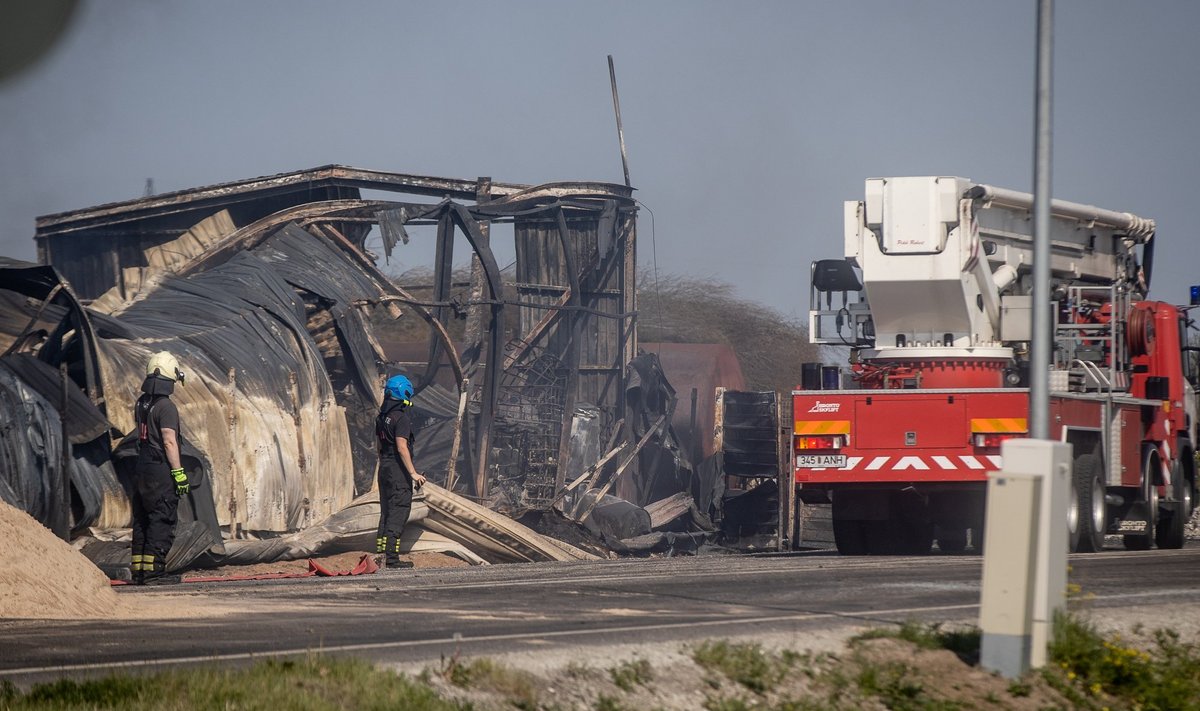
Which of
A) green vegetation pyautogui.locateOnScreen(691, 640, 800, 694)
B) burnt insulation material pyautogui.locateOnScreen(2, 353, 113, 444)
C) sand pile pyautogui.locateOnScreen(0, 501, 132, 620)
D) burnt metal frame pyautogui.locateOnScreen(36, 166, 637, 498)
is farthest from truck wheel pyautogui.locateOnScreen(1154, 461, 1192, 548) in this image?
sand pile pyautogui.locateOnScreen(0, 501, 132, 620)

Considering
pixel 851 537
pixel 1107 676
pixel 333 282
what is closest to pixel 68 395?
pixel 851 537

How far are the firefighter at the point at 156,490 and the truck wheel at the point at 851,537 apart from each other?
24.5ft

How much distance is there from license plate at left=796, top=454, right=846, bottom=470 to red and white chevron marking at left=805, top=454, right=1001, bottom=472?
0.03 metres

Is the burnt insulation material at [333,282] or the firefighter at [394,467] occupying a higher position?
the burnt insulation material at [333,282]

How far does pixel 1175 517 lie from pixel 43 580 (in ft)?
45.0

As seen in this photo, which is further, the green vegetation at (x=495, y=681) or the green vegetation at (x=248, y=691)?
the green vegetation at (x=495, y=681)

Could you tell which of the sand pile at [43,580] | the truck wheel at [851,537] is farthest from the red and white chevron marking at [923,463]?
the sand pile at [43,580]

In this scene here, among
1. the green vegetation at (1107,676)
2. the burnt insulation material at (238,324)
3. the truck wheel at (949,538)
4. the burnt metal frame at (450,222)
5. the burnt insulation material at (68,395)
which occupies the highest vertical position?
the burnt metal frame at (450,222)

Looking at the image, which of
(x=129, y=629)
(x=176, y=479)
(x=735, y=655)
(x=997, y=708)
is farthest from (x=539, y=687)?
(x=176, y=479)

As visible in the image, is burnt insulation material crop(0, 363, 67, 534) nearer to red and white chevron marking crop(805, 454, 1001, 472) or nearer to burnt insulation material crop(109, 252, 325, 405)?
burnt insulation material crop(109, 252, 325, 405)

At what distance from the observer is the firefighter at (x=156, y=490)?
38.5ft

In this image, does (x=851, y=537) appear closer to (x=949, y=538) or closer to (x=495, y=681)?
(x=949, y=538)

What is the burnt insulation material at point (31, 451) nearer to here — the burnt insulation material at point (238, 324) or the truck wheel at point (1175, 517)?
the burnt insulation material at point (238, 324)

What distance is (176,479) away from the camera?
11.8 metres
